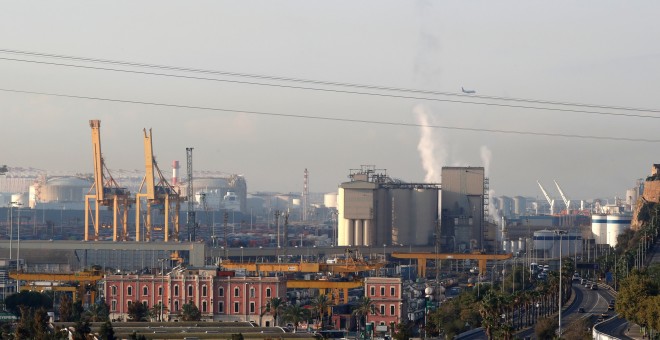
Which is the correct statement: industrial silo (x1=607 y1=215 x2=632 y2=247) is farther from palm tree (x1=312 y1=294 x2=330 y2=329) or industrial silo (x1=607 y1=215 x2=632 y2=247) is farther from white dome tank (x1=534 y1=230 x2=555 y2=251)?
palm tree (x1=312 y1=294 x2=330 y2=329)

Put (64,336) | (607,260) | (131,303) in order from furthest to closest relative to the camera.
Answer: (607,260), (131,303), (64,336)

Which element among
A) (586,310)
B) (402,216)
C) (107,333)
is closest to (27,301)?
(107,333)

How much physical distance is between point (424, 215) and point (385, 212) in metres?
3.91

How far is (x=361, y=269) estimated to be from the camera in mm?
90812

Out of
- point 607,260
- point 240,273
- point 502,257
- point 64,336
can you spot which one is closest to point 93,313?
point 240,273

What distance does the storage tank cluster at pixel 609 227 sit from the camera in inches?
5320

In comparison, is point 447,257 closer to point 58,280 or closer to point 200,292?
point 58,280

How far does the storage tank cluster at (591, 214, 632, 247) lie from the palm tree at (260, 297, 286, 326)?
229 ft

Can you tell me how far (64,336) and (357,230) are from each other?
74230mm

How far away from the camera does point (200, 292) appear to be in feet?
234

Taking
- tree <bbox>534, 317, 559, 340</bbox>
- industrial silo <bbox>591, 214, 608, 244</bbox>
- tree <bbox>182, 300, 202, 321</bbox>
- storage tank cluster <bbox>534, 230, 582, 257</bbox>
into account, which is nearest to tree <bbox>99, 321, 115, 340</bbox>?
tree <bbox>534, 317, 559, 340</bbox>

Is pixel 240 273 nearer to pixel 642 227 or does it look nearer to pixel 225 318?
pixel 225 318

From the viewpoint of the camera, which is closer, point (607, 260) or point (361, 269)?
point (361, 269)

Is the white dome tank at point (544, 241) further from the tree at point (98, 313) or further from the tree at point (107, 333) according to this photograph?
the tree at point (107, 333)
